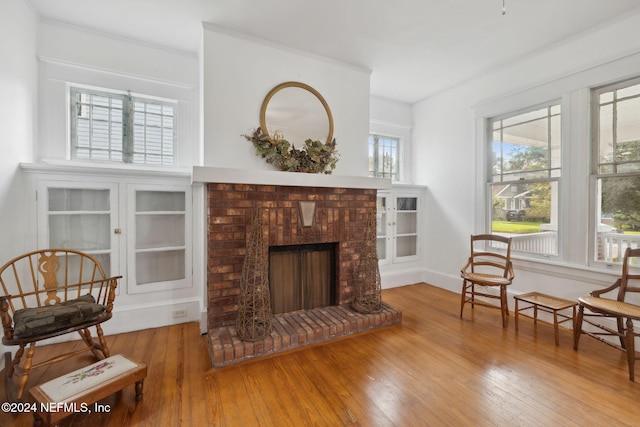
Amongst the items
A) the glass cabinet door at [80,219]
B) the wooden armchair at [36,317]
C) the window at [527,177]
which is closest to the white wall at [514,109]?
the window at [527,177]

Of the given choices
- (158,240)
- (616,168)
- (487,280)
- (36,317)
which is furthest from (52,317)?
(616,168)

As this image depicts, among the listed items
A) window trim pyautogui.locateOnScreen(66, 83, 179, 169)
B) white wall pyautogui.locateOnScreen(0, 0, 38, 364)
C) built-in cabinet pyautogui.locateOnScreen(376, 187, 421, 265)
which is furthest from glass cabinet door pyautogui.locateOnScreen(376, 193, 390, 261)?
white wall pyautogui.locateOnScreen(0, 0, 38, 364)

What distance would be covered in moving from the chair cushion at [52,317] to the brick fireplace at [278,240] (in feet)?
2.78

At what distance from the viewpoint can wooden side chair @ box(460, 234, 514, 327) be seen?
294cm

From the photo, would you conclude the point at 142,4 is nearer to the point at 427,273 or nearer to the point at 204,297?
the point at 204,297

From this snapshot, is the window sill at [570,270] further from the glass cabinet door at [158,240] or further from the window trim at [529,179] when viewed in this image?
the glass cabinet door at [158,240]

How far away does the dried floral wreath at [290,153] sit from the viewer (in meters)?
2.84

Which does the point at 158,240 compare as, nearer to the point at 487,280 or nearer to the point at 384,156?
the point at 384,156

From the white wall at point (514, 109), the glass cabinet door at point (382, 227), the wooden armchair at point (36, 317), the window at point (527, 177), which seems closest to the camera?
the wooden armchair at point (36, 317)

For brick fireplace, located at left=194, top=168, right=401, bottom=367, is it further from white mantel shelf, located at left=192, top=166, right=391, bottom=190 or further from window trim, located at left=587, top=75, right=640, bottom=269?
window trim, located at left=587, top=75, right=640, bottom=269

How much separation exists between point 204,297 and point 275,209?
113 centimetres

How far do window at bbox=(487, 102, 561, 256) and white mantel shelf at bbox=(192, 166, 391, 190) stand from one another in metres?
1.70

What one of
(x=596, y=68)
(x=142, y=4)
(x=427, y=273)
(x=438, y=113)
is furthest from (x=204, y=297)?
(x=596, y=68)

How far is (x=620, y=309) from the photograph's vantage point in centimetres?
214
